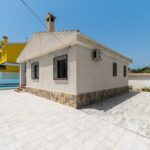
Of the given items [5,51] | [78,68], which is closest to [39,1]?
[78,68]

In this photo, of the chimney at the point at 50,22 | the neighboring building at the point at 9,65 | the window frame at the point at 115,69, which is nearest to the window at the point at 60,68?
the chimney at the point at 50,22

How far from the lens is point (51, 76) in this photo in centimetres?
775

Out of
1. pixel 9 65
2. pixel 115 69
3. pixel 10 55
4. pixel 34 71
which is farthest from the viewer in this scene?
pixel 9 65

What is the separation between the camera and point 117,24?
39.3 ft

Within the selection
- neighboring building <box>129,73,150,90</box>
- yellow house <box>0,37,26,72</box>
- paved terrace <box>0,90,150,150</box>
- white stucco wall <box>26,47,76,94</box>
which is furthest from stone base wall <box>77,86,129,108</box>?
yellow house <box>0,37,26,72</box>

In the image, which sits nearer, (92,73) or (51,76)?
(92,73)

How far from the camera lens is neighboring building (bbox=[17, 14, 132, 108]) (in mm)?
6004

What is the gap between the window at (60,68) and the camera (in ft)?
23.0

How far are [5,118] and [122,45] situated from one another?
624 inches

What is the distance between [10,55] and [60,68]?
47.0 feet

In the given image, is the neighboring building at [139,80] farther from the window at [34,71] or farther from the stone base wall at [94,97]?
the window at [34,71]

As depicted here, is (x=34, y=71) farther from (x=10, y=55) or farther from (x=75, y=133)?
(x=10, y=55)

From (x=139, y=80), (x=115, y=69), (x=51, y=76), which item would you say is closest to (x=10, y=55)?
(x=51, y=76)

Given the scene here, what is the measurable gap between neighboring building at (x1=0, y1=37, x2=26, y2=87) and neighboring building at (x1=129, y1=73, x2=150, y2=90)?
53.0 feet
